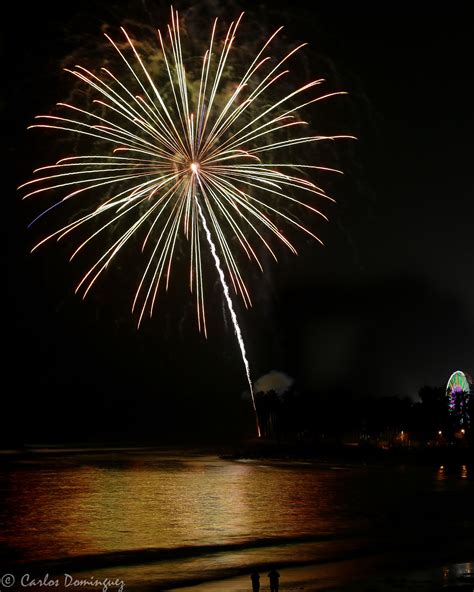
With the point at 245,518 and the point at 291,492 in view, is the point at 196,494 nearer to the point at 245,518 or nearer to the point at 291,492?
the point at 291,492

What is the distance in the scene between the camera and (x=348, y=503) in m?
47.5

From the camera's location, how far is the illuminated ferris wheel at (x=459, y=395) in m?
123

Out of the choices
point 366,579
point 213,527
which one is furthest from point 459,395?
point 366,579

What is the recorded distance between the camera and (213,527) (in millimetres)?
37250

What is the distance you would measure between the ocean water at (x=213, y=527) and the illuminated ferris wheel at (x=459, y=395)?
57.9 metres

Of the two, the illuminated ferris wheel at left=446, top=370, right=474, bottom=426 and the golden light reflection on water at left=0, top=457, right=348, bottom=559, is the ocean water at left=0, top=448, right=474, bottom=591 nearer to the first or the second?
the golden light reflection on water at left=0, top=457, right=348, bottom=559

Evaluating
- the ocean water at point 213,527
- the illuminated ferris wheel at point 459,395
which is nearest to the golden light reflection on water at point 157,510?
the ocean water at point 213,527

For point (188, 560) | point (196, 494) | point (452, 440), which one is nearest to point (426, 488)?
point (196, 494)

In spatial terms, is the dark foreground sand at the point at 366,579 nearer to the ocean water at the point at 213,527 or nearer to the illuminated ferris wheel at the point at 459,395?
the ocean water at the point at 213,527

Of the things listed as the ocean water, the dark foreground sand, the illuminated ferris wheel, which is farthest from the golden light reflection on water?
the illuminated ferris wheel

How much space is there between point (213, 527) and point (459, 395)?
92.4 m

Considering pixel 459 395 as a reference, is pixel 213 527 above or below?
below

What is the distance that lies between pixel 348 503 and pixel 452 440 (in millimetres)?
81882

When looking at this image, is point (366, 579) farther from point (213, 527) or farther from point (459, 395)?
point (459, 395)
